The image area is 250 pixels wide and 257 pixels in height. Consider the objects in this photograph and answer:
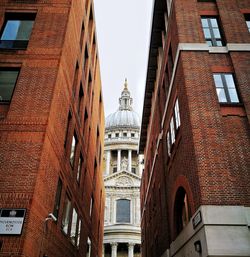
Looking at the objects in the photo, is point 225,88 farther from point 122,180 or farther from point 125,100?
point 125,100

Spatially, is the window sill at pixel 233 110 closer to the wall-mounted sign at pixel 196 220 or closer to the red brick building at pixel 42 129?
the wall-mounted sign at pixel 196 220

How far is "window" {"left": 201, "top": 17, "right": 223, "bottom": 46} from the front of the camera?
625 inches

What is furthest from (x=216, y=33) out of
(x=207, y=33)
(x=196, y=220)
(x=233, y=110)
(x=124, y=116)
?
(x=124, y=116)

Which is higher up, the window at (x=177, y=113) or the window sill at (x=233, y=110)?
the window at (x=177, y=113)

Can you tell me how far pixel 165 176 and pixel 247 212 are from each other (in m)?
8.33

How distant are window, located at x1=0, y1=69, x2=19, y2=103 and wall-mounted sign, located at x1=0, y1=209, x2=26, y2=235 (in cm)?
544

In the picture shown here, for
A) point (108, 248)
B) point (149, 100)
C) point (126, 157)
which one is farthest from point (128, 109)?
point (149, 100)

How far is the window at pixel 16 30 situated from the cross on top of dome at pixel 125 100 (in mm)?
87084

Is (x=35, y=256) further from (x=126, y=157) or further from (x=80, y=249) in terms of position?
(x=126, y=157)

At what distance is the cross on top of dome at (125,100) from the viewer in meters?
105

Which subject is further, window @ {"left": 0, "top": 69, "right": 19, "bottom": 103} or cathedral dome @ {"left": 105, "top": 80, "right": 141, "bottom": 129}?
cathedral dome @ {"left": 105, "top": 80, "right": 141, "bottom": 129}

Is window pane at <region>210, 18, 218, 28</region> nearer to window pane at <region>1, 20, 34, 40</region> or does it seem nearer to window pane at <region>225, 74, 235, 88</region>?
window pane at <region>225, 74, 235, 88</region>

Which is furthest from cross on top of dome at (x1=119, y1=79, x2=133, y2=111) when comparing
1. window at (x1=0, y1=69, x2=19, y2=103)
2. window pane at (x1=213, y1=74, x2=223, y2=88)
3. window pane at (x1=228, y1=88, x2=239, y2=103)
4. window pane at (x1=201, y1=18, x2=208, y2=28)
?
window pane at (x1=228, y1=88, x2=239, y2=103)

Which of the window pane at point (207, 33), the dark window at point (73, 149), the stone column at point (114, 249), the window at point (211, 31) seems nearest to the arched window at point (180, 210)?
the dark window at point (73, 149)
